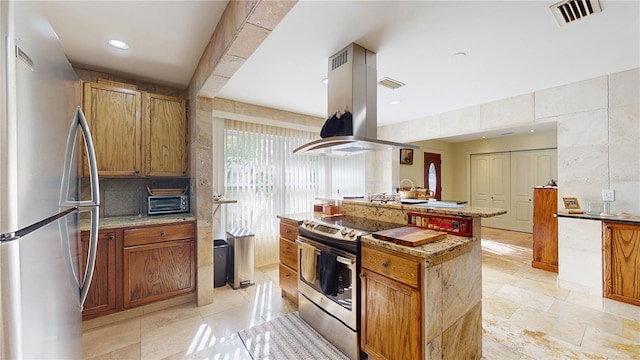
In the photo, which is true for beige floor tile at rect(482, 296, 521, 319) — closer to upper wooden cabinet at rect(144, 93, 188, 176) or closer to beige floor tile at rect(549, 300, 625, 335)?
beige floor tile at rect(549, 300, 625, 335)

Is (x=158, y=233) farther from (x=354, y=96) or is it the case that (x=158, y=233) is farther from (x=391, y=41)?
(x=391, y=41)

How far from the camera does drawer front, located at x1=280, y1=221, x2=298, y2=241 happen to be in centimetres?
266

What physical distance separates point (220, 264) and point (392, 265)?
239cm

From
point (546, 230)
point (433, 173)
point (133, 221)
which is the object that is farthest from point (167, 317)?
point (433, 173)

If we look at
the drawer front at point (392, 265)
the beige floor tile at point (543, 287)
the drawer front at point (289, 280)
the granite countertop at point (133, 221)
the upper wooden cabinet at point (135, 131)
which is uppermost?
the upper wooden cabinet at point (135, 131)

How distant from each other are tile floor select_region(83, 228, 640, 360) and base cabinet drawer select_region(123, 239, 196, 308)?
0.21 meters

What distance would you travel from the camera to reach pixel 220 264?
10.3 feet

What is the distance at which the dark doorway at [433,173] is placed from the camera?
6816mm

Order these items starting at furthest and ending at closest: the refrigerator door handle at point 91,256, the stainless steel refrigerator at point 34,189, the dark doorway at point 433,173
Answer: the dark doorway at point 433,173 → the refrigerator door handle at point 91,256 → the stainless steel refrigerator at point 34,189

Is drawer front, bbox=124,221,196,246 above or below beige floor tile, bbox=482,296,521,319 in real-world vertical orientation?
above

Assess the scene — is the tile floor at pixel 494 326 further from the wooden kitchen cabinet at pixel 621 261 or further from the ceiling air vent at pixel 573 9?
the ceiling air vent at pixel 573 9

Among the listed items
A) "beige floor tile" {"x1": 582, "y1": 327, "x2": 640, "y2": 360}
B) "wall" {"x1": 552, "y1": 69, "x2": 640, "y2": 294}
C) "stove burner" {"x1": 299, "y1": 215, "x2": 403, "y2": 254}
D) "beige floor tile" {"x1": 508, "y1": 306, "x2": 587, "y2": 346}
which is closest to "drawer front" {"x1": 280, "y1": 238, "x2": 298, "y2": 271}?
"stove burner" {"x1": 299, "y1": 215, "x2": 403, "y2": 254}

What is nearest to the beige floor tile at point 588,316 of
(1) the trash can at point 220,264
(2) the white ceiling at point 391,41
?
(2) the white ceiling at point 391,41

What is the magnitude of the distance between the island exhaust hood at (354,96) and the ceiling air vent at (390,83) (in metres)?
0.64
